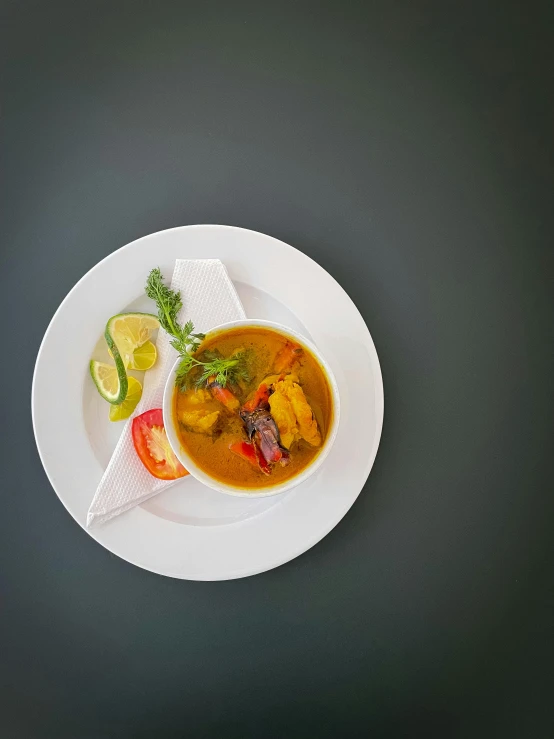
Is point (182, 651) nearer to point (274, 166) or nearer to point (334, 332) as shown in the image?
point (334, 332)

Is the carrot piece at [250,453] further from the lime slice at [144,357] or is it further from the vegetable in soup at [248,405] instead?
the lime slice at [144,357]

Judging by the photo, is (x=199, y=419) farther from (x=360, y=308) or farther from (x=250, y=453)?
(x=360, y=308)

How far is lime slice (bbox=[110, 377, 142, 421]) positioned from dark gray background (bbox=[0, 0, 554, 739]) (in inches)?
21.5

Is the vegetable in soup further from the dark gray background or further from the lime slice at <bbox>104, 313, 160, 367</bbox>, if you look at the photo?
the dark gray background

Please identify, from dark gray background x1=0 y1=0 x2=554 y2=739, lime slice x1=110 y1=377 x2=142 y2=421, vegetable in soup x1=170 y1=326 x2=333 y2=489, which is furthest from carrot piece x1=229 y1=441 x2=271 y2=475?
dark gray background x1=0 y1=0 x2=554 y2=739

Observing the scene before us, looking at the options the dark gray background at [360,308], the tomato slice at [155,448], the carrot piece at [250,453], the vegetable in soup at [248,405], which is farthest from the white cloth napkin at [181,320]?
the dark gray background at [360,308]

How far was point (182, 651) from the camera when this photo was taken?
282 cm

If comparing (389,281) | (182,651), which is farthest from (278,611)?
(389,281)

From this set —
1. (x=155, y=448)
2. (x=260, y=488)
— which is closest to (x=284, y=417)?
(x=260, y=488)

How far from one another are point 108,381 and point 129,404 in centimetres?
12

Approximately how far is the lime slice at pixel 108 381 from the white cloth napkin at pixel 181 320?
0.11m

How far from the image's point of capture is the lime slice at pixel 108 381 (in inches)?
97.8

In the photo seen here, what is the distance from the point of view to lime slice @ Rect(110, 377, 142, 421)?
2.53 m

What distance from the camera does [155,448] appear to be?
2529 mm
